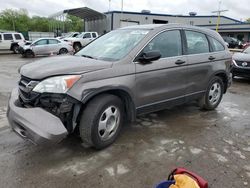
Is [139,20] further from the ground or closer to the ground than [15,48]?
further from the ground

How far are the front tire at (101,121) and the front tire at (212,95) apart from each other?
2.28 m

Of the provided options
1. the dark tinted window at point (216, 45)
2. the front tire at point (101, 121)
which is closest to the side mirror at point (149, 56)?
the front tire at point (101, 121)

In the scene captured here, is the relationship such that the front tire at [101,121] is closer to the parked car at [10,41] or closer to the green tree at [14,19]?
the parked car at [10,41]

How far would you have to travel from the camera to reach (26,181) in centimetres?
266

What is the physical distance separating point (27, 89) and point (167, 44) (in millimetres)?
2342

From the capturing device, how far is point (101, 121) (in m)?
3.19

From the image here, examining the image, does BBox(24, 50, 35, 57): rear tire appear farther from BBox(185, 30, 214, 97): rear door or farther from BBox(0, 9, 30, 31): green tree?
BBox(0, 9, 30, 31): green tree

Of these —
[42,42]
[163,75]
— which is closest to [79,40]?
[42,42]

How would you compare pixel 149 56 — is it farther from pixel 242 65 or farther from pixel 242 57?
pixel 242 57

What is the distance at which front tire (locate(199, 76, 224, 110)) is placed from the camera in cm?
496

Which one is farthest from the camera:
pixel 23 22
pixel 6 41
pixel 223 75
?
pixel 23 22

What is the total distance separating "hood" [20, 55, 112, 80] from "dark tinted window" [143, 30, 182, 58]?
2.89 feet

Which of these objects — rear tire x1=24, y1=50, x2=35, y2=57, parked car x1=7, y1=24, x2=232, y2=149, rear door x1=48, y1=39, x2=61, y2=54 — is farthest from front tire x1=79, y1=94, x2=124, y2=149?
rear tire x1=24, y1=50, x2=35, y2=57

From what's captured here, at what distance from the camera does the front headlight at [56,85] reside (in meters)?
2.84
